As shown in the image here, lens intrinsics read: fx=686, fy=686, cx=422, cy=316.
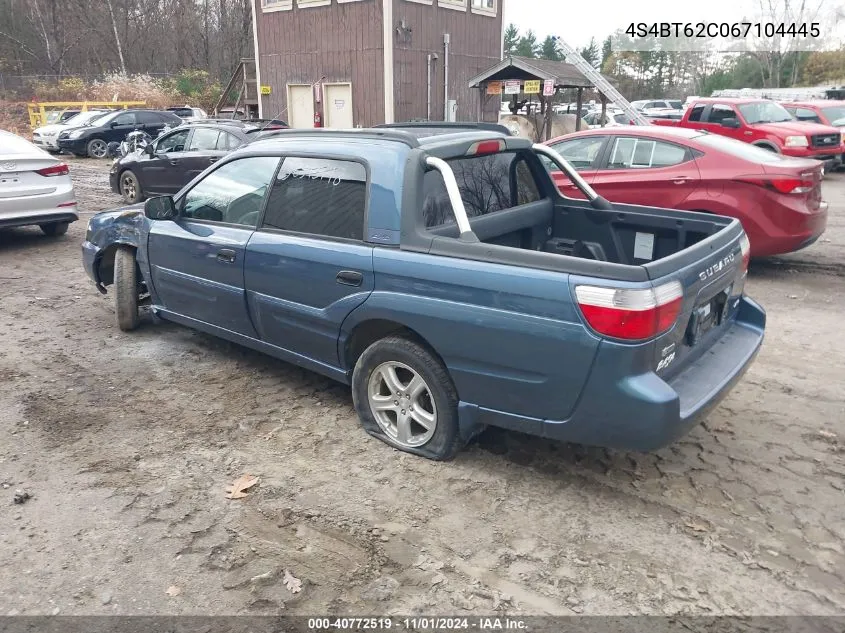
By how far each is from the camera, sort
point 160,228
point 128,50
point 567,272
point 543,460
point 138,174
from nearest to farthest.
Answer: point 567,272 → point 543,460 → point 160,228 → point 138,174 → point 128,50

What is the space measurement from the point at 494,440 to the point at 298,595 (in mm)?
1593

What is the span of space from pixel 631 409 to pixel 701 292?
0.78 meters

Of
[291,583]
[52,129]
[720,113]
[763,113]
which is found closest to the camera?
[291,583]

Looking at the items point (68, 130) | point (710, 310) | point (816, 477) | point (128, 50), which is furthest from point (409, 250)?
point (128, 50)

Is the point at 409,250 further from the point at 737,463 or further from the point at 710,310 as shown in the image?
the point at 737,463

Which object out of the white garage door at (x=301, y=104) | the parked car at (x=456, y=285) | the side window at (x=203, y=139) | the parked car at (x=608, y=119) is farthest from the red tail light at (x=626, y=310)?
the white garage door at (x=301, y=104)

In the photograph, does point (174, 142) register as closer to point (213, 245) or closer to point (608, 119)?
point (213, 245)

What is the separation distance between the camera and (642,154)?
25.3ft

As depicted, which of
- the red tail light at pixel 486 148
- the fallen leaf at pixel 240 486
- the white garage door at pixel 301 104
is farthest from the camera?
the white garage door at pixel 301 104

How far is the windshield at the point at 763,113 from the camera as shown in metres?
15.0

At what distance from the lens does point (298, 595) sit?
9.22ft

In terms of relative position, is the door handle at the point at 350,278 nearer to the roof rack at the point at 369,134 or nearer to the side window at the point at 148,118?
the roof rack at the point at 369,134

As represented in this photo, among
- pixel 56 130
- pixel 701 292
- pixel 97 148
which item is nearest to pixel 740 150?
pixel 701 292

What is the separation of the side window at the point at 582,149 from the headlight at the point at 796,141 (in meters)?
8.25
